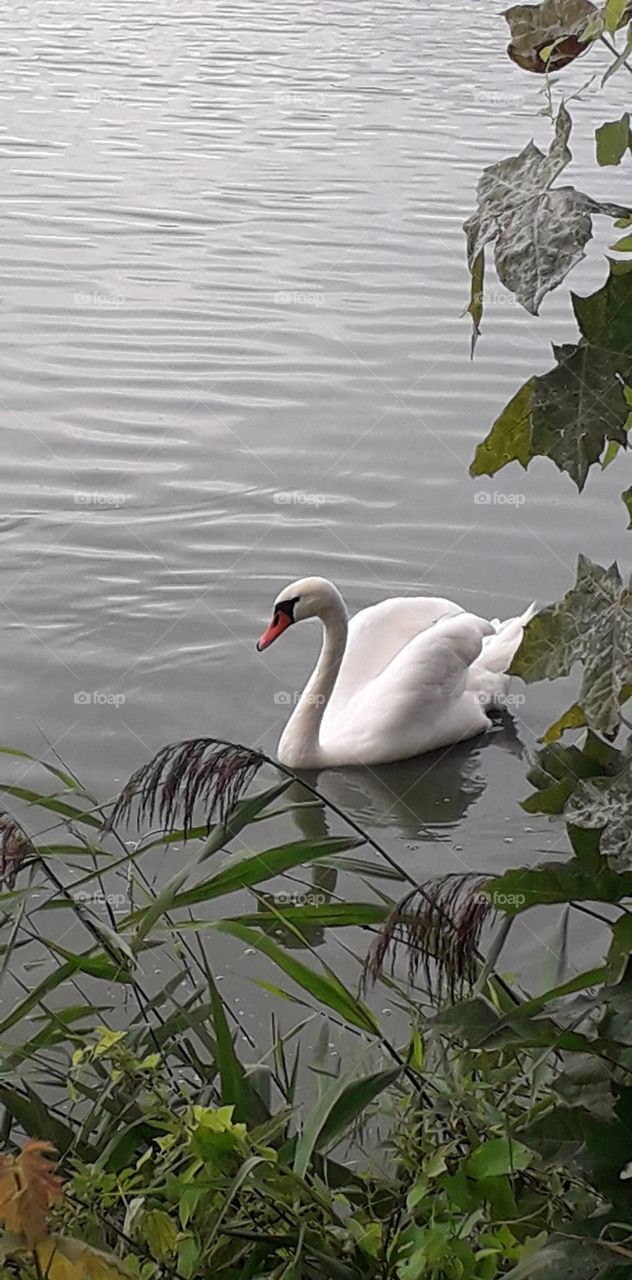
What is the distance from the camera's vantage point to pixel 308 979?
2.02 meters

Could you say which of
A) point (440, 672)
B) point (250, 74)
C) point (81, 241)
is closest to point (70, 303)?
point (81, 241)

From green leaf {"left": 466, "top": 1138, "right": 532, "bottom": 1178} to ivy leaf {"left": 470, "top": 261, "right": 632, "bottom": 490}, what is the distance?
0.79 meters

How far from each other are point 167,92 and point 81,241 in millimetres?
4762

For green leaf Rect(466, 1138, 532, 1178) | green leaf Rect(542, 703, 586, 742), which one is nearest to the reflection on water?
green leaf Rect(466, 1138, 532, 1178)

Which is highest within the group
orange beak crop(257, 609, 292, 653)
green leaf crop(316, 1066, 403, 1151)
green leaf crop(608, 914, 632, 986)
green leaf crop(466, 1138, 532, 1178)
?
green leaf crop(608, 914, 632, 986)

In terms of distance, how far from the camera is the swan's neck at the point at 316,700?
15.8 ft

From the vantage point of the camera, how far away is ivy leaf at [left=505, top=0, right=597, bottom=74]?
1411 mm

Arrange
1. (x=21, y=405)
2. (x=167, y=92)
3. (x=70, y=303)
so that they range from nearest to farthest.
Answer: (x=21, y=405) → (x=70, y=303) → (x=167, y=92)

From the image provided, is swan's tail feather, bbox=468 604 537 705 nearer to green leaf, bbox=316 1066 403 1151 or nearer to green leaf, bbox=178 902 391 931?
green leaf, bbox=178 902 391 931

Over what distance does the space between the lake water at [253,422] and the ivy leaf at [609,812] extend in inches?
52.3

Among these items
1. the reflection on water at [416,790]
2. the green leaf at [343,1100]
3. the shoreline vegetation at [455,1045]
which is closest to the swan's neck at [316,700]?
the reflection on water at [416,790]

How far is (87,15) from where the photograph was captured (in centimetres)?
1756

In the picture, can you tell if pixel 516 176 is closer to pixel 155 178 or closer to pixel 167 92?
pixel 155 178

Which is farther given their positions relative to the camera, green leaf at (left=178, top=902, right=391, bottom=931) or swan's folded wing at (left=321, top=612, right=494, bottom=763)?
swan's folded wing at (left=321, top=612, right=494, bottom=763)
